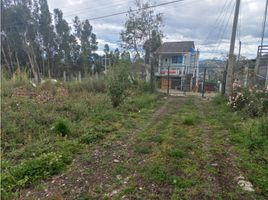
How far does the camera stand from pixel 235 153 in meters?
3.51

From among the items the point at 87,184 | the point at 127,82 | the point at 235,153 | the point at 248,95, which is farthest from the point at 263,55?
the point at 87,184

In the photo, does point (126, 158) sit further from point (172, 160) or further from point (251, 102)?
point (251, 102)

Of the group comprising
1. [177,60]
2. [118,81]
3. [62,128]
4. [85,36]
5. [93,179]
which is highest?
[85,36]

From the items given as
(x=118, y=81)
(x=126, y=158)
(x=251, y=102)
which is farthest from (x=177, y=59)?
(x=126, y=158)

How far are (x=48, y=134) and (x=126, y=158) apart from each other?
2.01 metres

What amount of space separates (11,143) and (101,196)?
261 cm

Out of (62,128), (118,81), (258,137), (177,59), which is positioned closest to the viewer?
(258,137)

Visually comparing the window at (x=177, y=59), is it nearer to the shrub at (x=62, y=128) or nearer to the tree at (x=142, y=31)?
the tree at (x=142, y=31)

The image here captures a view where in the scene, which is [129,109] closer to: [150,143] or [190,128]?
[190,128]

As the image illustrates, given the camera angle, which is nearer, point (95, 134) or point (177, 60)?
point (95, 134)

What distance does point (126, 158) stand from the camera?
Result: 134 inches

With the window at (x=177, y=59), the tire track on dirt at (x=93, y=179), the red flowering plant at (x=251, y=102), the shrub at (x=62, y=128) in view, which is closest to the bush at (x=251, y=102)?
the red flowering plant at (x=251, y=102)

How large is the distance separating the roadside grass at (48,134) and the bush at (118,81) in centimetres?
37

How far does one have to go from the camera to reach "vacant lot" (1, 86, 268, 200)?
98.1 inches
